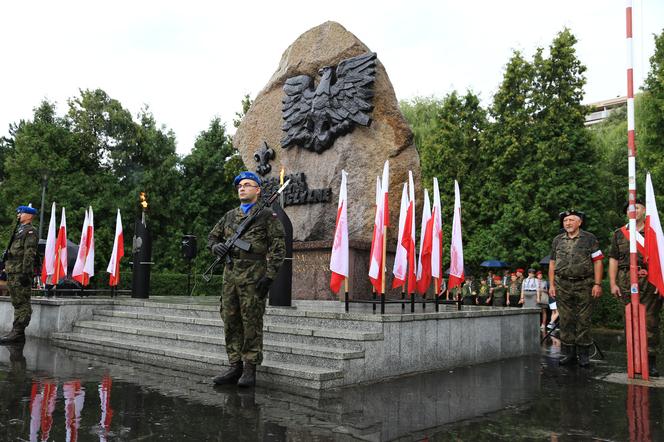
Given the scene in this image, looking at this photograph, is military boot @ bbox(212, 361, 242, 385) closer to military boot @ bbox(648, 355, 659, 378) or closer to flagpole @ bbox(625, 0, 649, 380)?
flagpole @ bbox(625, 0, 649, 380)

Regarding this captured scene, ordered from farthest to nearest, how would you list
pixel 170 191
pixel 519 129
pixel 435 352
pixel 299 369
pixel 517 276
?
pixel 170 191, pixel 519 129, pixel 517 276, pixel 435 352, pixel 299 369

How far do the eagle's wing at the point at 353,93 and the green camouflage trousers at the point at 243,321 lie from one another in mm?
5628

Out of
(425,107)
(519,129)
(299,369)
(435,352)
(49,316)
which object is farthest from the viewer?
(425,107)

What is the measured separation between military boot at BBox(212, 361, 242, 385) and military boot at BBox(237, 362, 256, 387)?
0.37 feet

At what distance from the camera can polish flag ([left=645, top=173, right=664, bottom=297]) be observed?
614 cm

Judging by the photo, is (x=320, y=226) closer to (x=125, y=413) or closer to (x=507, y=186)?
(x=125, y=413)

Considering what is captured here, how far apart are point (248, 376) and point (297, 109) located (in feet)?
23.1

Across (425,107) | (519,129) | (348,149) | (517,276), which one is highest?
(425,107)

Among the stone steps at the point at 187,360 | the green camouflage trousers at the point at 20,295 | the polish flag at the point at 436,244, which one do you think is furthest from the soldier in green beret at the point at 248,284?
the green camouflage trousers at the point at 20,295

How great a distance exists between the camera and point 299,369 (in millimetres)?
5527

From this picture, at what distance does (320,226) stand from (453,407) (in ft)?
20.0

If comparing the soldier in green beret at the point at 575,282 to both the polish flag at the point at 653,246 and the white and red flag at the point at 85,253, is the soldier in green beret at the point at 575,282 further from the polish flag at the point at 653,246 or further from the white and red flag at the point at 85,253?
the white and red flag at the point at 85,253

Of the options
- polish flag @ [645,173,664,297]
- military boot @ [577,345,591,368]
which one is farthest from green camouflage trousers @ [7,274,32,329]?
polish flag @ [645,173,664,297]

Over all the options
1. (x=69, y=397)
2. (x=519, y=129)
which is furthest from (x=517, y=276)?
(x=69, y=397)
